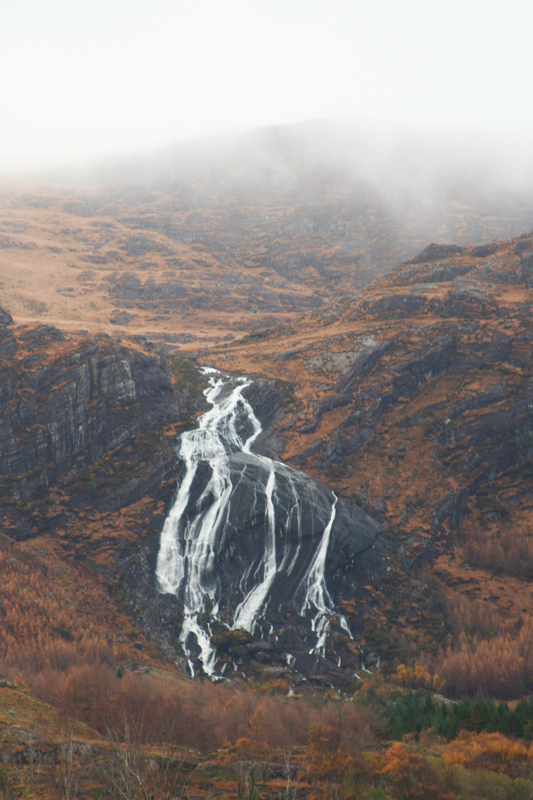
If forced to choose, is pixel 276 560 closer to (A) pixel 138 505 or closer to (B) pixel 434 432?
(A) pixel 138 505

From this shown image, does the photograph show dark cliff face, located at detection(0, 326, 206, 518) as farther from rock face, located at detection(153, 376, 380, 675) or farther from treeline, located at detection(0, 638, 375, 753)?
treeline, located at detection(0, 638, 375, 753)

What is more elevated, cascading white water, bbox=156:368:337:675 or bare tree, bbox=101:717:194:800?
bare tree, bbox=101:717:194:800

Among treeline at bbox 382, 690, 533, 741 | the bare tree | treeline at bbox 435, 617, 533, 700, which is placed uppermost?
the bare tree

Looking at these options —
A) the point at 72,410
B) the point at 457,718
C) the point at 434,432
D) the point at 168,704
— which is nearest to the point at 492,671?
the point at 457,718

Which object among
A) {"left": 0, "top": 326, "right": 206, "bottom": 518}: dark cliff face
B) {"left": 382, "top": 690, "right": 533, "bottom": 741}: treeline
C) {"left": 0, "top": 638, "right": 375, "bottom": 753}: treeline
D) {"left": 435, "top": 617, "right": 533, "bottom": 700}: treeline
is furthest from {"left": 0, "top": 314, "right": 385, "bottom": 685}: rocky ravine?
{"left": 382, "top": 690, "right": 533, "bottom": 741}: treeline

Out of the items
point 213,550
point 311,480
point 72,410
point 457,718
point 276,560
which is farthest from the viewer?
point 311,480

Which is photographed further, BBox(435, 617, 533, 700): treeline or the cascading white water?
the cascading white water

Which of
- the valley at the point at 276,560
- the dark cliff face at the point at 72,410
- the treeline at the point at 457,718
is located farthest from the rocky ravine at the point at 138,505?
the treeline at the point at 457,718
